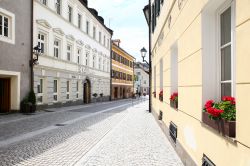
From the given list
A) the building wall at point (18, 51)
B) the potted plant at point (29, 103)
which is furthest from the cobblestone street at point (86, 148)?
the potted plant at point (29, 103)

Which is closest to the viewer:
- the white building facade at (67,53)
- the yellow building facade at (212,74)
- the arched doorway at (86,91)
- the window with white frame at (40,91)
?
the yellow building facade at (212,74)

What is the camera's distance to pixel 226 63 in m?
3.65

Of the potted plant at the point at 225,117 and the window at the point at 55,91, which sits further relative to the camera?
the window at the point at 55,91

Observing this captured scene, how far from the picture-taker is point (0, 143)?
24.6 ft

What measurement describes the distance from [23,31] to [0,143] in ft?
34.4

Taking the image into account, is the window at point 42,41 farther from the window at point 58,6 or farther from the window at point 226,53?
the window at point 226,53

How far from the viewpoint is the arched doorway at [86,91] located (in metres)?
28.9

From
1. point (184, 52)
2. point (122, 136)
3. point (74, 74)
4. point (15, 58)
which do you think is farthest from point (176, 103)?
point (74, 74)

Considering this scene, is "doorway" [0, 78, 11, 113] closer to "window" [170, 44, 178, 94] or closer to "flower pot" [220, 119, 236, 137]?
"window" [170, 44, 178, 94]

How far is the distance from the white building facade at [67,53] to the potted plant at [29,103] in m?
1.38

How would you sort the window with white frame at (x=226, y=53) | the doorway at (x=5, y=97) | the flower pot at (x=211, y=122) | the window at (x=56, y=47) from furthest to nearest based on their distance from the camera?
the window at (x=56, y=47) → the doorway at (x=5, y=97) → the window with white frame at (x=226, y=53) → the flower pot at (x=211, y=122)

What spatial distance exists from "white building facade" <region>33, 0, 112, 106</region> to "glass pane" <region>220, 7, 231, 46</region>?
15848 millimetres

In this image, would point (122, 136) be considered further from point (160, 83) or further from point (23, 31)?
point (23, 31)

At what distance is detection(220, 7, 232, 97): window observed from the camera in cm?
351
